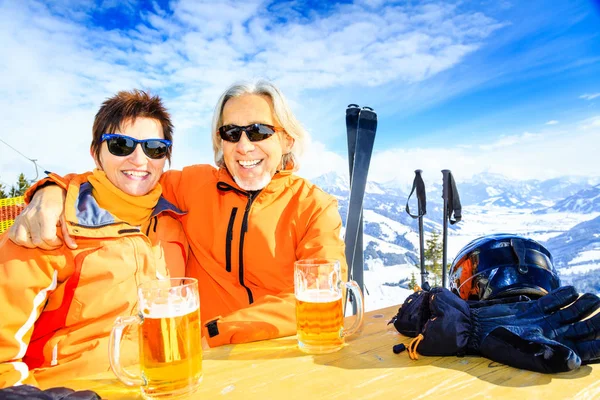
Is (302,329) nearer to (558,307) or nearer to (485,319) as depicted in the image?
(485,319)

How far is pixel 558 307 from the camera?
117 centimetres

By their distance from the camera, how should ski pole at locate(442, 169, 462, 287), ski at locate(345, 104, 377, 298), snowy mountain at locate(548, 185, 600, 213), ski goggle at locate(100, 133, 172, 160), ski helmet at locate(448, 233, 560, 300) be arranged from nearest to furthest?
ski helmet at locate(448, 233, 560, 300) → ski goggle at locate(100, 133, 172, 160) → ski at locate(345, 104, 377, 298) → ski pole at locate(442, 169, 462, 287) → snowy mountain at locate(548, 185, 600, 213)

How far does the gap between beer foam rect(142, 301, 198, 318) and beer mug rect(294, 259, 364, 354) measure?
37 cm

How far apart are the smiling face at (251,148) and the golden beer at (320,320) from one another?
39.7 inches

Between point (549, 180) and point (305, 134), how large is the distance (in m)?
167

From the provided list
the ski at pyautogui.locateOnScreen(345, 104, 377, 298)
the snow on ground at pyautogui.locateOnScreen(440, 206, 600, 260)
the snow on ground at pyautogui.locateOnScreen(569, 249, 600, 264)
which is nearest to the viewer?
the ski at pyautogui.locateOnScreen(345, 104, 377, 298)

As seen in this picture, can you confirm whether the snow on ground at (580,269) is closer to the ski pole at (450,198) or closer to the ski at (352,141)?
the ski pole at (450,198)

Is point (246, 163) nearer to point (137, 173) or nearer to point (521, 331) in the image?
point (137, 173)

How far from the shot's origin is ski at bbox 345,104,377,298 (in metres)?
3.35

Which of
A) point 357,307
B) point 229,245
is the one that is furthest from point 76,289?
point 357,307

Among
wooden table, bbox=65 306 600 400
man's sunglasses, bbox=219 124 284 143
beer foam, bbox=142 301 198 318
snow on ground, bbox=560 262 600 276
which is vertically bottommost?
snow on ground, bbox=560 262 600 276

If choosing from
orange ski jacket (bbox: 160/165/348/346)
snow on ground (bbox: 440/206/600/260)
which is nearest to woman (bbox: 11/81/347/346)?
orange ski jacket (bbox: 160/165/348/346)

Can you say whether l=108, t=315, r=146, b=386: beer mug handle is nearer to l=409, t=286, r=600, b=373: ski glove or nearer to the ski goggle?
l=409, t=286, r=600, b=373: ski glove

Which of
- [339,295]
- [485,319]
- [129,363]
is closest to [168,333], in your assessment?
[129,363]
